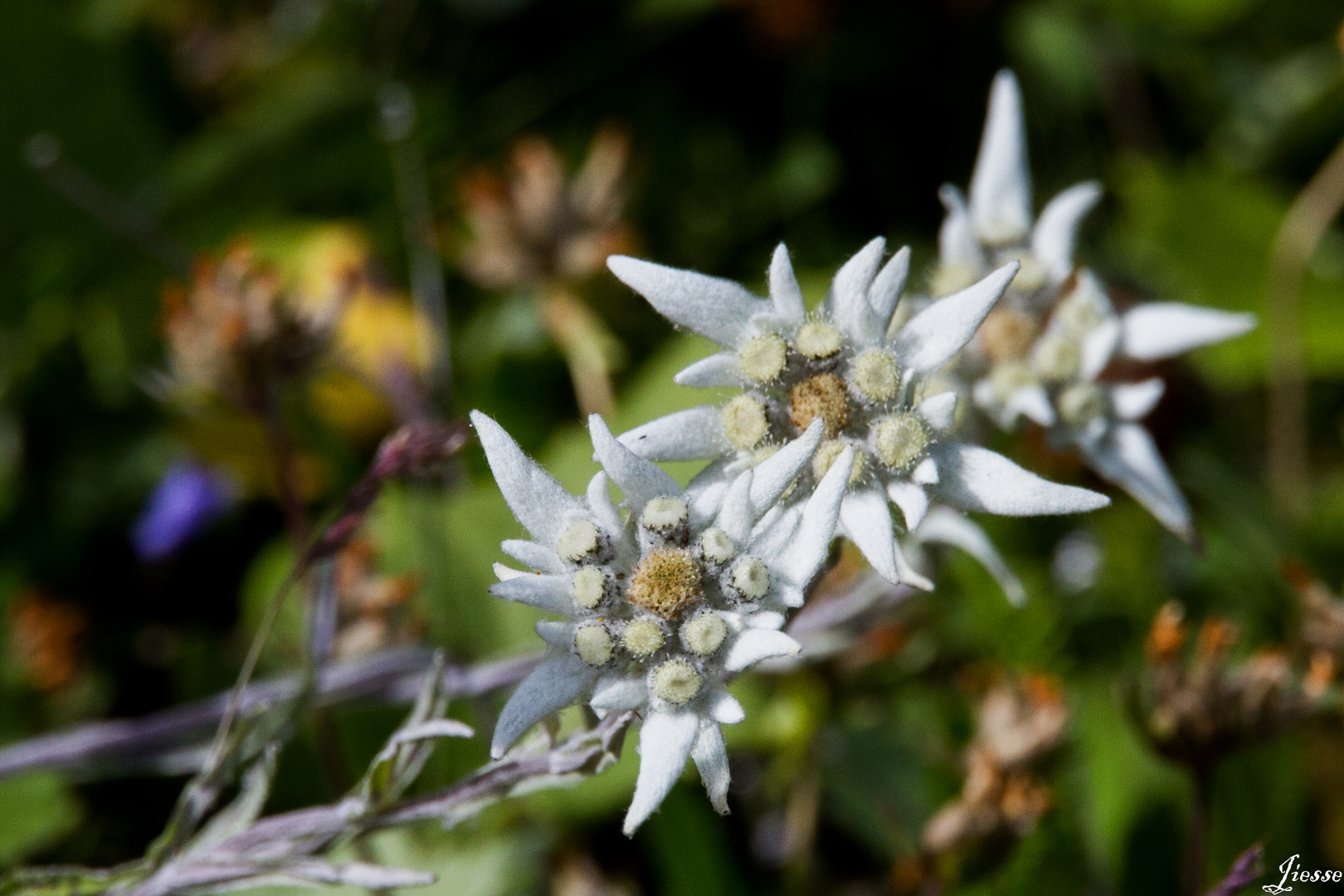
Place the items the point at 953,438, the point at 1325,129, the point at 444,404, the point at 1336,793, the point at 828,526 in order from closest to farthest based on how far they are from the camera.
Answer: the point at 828,526
the point at 953,438
the point at 1336,793
the point at 444,404
the point at 1325,129

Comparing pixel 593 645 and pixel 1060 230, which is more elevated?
pixel 1060 230

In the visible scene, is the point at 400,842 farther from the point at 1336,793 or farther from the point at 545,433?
the point at 1336,793

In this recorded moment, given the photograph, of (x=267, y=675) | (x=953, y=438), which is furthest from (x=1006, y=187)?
(x=267, y=675)

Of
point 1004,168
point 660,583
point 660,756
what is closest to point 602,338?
point 1004,168

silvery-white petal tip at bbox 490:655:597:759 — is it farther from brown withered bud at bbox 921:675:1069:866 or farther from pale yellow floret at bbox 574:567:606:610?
brown withered bud at bbox 921:675:1069:866

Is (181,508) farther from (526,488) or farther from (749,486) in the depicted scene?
(749,486)

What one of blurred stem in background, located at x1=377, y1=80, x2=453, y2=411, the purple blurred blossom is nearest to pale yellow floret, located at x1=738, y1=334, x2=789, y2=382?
blurred stem in background, located at x1=377, y1=80, x2=453, y2=411
